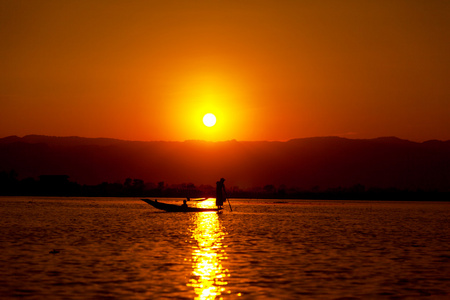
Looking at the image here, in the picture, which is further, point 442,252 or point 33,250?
point 442,252

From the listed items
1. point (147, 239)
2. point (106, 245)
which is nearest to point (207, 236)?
point (147, 239)

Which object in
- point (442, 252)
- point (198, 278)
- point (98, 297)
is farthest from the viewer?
point (442, 252)

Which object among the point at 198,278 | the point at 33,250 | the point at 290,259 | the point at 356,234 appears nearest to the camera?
the point at 198,278

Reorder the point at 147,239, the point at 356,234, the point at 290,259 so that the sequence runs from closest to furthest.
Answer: the point at 290,259
the point at 147,239
the point at 356,234

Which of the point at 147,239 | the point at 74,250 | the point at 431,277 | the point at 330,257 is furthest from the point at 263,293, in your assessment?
the point at 147,239

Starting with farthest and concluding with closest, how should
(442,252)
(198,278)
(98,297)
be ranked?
(442,252) < (198,278) < (98,297)

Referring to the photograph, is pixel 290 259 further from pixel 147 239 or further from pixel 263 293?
pixel 147 239

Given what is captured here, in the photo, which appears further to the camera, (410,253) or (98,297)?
(410,253)

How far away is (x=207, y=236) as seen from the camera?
47.0 metres

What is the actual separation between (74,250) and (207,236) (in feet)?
47.8

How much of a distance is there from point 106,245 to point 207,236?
36.6 ft

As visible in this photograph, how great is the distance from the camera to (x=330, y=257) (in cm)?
3278

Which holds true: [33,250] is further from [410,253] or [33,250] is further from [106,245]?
[410,253]

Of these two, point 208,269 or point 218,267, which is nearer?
point 208,269
